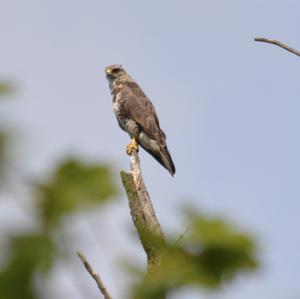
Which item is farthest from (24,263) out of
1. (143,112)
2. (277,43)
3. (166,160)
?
(143,112)

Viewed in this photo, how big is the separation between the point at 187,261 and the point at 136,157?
27.8 ft

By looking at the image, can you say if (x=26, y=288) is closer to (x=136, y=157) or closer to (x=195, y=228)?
(x=195, y=228)

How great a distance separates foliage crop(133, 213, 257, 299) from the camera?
4.26 ft

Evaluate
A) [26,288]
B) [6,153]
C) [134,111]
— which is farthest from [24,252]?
[134,111]

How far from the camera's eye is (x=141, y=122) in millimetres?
14508

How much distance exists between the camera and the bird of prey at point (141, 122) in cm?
1438

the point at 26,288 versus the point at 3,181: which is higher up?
the point at 3,181

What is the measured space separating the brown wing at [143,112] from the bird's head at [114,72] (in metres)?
1.00

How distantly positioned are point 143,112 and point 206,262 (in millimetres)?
13516

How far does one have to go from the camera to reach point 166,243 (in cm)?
143

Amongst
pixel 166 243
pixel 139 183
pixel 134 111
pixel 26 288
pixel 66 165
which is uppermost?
pixel 134 111

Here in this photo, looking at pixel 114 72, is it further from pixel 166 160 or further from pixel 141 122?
pixel 166 160

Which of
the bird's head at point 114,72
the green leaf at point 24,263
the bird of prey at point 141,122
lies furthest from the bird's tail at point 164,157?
the green leaf at point 24,263

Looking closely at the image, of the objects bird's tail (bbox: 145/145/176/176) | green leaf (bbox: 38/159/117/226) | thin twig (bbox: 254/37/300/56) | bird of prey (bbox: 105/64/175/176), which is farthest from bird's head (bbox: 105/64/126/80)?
green leaf (bbox: 38/159/117/226)
